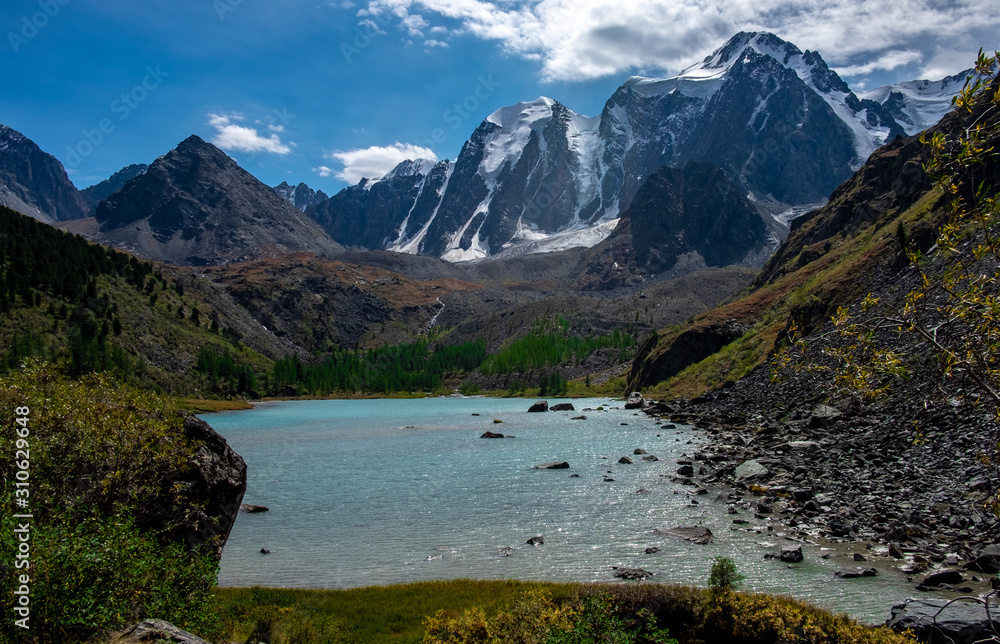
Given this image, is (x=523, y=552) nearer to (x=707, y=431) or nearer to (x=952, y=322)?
(x=952, y=322)

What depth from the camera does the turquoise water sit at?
83.5ft

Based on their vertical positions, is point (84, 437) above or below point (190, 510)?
above

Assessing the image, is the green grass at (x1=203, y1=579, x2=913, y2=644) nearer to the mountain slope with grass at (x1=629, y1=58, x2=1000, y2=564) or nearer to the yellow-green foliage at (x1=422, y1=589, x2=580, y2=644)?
the yellow-green foliage at (x1=422, y1=589, x2=580, y2=644)

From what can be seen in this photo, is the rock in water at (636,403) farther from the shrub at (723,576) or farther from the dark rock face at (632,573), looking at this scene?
the shrub at (723,576)

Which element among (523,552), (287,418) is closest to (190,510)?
(523,552)

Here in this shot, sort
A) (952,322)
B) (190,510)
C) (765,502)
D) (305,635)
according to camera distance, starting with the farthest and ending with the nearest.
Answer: (765,502), (190,510), (305,635), (952,322)

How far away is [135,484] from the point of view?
1642cm

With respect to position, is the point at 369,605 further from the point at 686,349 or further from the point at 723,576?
the point at 686,349

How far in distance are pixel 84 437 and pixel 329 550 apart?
18.2 m

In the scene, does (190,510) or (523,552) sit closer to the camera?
(190,510)

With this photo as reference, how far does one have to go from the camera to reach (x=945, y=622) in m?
15.5

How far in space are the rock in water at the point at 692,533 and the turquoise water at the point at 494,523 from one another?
18.8 inches

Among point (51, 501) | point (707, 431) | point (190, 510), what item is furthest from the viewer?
point (707, 431)

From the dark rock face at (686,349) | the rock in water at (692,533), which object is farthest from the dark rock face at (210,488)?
the dark rock face at (686,349)
